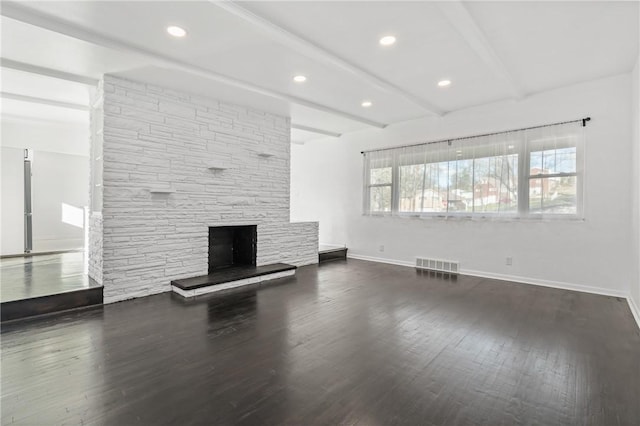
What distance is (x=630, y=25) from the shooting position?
2924mm

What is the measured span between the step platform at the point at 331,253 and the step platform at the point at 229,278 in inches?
50.8

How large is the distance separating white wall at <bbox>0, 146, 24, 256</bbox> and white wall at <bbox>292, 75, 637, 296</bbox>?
6.72 meters

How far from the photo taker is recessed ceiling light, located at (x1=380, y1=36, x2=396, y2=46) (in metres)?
3.11

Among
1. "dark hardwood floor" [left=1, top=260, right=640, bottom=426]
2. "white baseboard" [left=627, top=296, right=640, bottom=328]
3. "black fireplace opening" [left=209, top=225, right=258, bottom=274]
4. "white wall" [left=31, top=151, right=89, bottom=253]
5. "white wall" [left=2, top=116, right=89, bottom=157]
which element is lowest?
"dark hardwood floor" [left=1, top=260, right=640, bottom=426]

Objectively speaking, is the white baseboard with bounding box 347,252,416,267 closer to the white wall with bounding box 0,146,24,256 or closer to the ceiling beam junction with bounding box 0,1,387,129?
the ceiling beam junction with bounding box 0,1,387,129

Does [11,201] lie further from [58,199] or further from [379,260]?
[379,260]

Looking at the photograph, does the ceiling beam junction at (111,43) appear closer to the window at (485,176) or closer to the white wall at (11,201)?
the window at (485,176)

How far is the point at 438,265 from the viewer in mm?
5750

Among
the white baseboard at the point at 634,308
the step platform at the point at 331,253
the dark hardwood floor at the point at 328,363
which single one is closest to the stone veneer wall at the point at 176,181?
the dark hardwood floor at the point at 328,363

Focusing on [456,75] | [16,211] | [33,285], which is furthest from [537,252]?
[16,211]

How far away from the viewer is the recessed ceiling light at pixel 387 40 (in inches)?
122

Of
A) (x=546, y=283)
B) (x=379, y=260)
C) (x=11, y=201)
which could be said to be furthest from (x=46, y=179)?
(x=546, y=283)

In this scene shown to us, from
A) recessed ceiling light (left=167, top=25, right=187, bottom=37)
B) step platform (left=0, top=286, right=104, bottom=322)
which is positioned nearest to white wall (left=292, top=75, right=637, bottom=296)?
recessed ceiling light (left=167, top=25, right=187, bottom=37)

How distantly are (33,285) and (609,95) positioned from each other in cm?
790
